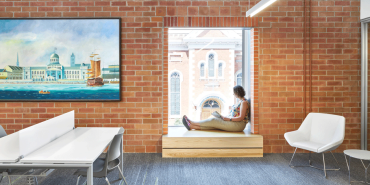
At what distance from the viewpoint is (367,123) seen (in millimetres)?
4164

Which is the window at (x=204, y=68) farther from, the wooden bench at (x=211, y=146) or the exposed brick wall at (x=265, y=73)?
the wooden bench at (x=211, y=146)

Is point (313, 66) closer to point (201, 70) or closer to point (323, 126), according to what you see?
point (323, 126)

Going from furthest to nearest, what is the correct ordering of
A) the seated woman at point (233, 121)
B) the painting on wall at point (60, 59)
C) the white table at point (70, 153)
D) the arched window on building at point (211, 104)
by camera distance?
the arched window on building at point (211, 104), the seated woman at point (233, 121), the painting on wall at point (60, 59), the white table at point (70, 153)

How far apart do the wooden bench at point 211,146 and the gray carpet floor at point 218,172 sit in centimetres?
11

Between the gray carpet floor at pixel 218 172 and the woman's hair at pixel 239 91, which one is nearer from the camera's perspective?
the gray carpet floor at pixel 218 172

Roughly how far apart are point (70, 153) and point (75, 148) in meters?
0.16

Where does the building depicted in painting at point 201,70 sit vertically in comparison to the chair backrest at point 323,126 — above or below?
above

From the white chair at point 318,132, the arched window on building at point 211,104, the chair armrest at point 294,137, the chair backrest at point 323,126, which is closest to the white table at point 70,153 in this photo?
the arched window on building at point 211,104

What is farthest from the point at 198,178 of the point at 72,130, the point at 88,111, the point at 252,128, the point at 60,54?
the point at 60,54

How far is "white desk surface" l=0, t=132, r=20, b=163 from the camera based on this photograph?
83.7 inches

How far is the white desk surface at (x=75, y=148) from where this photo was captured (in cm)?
212

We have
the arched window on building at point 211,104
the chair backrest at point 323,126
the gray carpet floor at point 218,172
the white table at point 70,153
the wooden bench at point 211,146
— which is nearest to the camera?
the white table at point 70,153

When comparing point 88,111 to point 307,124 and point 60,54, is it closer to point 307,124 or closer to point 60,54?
point 60,54

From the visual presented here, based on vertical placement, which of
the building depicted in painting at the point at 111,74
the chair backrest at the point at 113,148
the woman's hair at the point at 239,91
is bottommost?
the chair backrest at the point at 113,148
